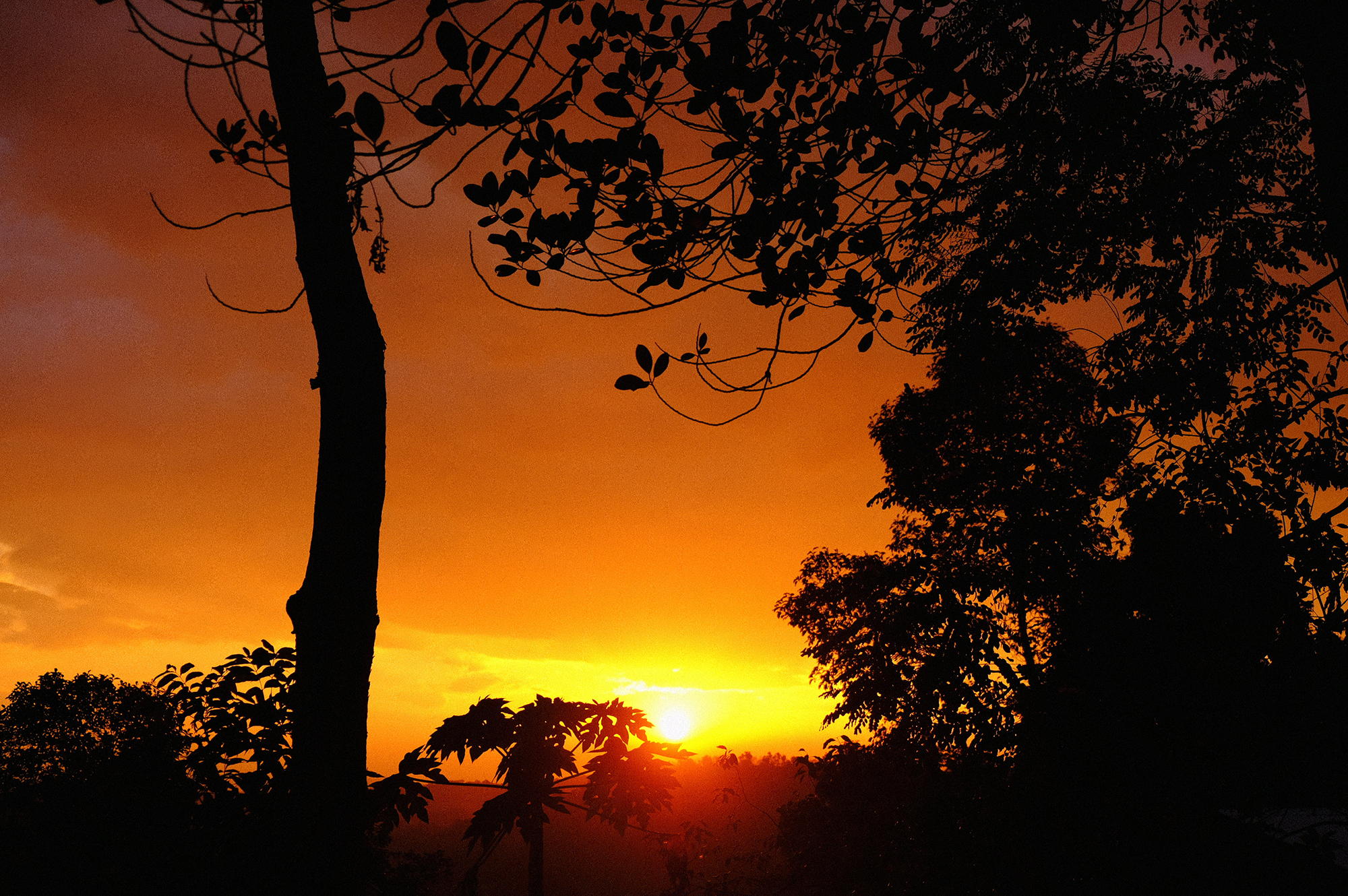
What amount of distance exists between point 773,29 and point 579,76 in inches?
52.8

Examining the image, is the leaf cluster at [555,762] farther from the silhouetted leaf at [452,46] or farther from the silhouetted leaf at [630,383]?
the silhouetted leaf at [452,46]

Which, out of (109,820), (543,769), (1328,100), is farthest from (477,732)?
(1328,100)

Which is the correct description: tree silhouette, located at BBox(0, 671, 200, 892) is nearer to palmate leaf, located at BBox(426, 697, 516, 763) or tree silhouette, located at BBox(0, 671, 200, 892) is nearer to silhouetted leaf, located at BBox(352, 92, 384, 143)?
palmate leaf, located at BBox(426, 697, 516, 763)

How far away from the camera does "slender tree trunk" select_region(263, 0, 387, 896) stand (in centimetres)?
424

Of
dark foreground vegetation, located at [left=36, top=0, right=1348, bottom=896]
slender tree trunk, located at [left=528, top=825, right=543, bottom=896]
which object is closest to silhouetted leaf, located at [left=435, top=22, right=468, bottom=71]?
dark foreground vegetation, located at [left=36, top=0, right=1348, bottom=896]

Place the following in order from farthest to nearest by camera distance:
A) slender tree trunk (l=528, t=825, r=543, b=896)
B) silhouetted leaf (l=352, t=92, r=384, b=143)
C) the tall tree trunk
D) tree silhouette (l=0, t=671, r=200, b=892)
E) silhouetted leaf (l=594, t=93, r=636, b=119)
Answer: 1. slender tree trunk (l=528, t=825, r=543, b=896)
2. silhouetted leaf (l=594, t=93, r=636, b=119)
3. silhouetted leaf (l=352, t=92, r=384, b=143)
4. tree silhouette (l=0, t=671, r=200, b=892)
5. the tall tree trunk

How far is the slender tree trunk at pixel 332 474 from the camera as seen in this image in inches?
167

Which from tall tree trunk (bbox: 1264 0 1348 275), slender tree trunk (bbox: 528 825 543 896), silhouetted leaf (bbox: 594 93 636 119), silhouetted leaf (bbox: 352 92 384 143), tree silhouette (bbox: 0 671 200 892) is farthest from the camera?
slender tree trunk (bbox: 528 825 543 896)

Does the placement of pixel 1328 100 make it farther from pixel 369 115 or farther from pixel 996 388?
pixel 996 388

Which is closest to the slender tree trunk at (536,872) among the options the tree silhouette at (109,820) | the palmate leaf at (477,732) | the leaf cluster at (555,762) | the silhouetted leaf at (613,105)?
the leaf cluster at (555,762)

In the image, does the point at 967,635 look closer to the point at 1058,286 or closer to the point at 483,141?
the point at 1058,286

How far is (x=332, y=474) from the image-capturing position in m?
4.49

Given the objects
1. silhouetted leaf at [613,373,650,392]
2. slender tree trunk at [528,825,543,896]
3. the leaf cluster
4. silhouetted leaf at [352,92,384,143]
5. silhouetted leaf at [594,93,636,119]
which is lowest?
slender tree trunk at [528,825,543,896]

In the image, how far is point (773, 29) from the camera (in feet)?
17.2
